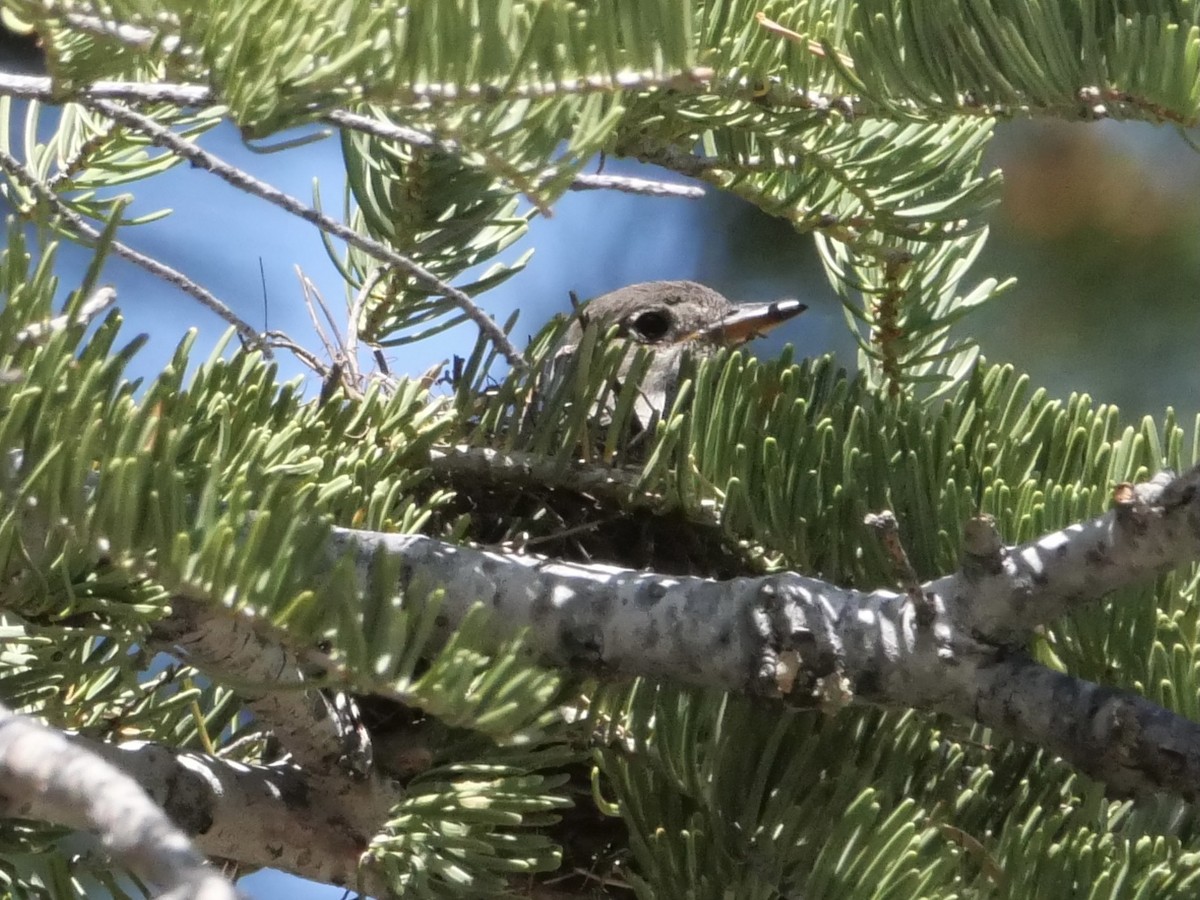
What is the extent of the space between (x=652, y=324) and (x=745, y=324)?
12.8 inches

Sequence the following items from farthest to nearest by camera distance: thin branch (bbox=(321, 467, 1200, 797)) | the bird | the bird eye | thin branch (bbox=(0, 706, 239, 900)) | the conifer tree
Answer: the bird eye, the bird, thin branch (bbox=(321, 467, 1200, 797)), the conifer tree, thin branch (bbox=(0, 706, 239, 900))

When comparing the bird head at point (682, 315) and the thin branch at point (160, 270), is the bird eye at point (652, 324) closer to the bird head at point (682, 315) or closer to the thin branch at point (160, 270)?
the bird head at point (682, 315)

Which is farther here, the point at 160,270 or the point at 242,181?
the point at 160,270

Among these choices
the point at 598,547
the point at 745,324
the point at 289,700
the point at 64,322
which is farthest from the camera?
the point at 745,324

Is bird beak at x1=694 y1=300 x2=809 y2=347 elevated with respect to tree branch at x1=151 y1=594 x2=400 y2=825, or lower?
elevated

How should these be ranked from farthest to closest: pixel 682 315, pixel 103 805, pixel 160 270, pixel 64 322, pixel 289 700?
pixel 682 315
pixel 160 270
pixel 289 700
pixel 64 322
pixel 103 805

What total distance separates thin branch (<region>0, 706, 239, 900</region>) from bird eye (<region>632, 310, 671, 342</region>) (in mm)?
1549

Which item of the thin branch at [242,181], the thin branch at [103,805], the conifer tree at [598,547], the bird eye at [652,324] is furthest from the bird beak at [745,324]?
the thin branch at [103,805]

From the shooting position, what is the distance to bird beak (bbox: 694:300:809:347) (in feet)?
5.56

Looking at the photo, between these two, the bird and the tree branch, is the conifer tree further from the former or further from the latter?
the bird

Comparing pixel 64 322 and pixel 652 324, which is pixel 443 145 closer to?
pixel 64 322

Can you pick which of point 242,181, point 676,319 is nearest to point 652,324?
point 676,319

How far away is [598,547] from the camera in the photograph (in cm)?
120

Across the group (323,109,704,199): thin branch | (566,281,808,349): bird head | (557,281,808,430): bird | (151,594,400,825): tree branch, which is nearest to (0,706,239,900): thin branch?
(151,594,400,825): tree branch
